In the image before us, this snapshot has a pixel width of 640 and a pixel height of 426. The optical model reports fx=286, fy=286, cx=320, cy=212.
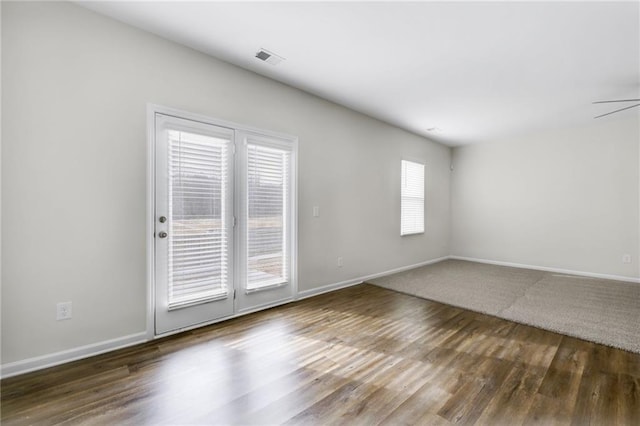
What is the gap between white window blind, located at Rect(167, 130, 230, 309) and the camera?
2.68m

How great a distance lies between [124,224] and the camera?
2438 millimetres

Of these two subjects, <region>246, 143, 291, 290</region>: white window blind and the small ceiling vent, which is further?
<region>246, 143, 291, 290</region>: white window blind

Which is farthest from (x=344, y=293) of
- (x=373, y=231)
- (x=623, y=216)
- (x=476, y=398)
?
(x=623, y=216)

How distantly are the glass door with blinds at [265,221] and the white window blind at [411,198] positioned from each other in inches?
106

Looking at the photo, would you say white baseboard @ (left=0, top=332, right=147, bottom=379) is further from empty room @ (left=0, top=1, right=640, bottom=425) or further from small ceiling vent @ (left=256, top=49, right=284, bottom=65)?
small ceiling vent @ (left=256, top=49, right=284, bottom=65)

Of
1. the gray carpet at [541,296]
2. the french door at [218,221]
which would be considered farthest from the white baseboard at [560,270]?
the french door at [218,221]

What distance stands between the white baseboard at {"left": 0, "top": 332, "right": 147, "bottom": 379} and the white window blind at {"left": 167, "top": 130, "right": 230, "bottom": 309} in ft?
1.31

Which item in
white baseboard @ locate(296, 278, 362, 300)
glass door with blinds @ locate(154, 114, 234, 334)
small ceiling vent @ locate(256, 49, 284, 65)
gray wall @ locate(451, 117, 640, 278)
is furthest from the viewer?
gray wall @ locate(451, 117, 640, 278)

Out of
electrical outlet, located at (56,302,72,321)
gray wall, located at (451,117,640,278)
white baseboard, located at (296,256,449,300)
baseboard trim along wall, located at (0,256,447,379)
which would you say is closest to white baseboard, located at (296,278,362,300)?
white baseboard, located at (296,256,449,300)

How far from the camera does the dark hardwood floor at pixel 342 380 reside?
1634mm

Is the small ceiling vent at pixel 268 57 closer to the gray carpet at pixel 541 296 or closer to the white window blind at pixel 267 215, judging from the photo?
the white window blind at pixel 267 215

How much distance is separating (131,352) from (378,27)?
3428mm

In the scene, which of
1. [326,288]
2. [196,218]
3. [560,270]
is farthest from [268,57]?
[560,270]

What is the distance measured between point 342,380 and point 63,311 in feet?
7.04
